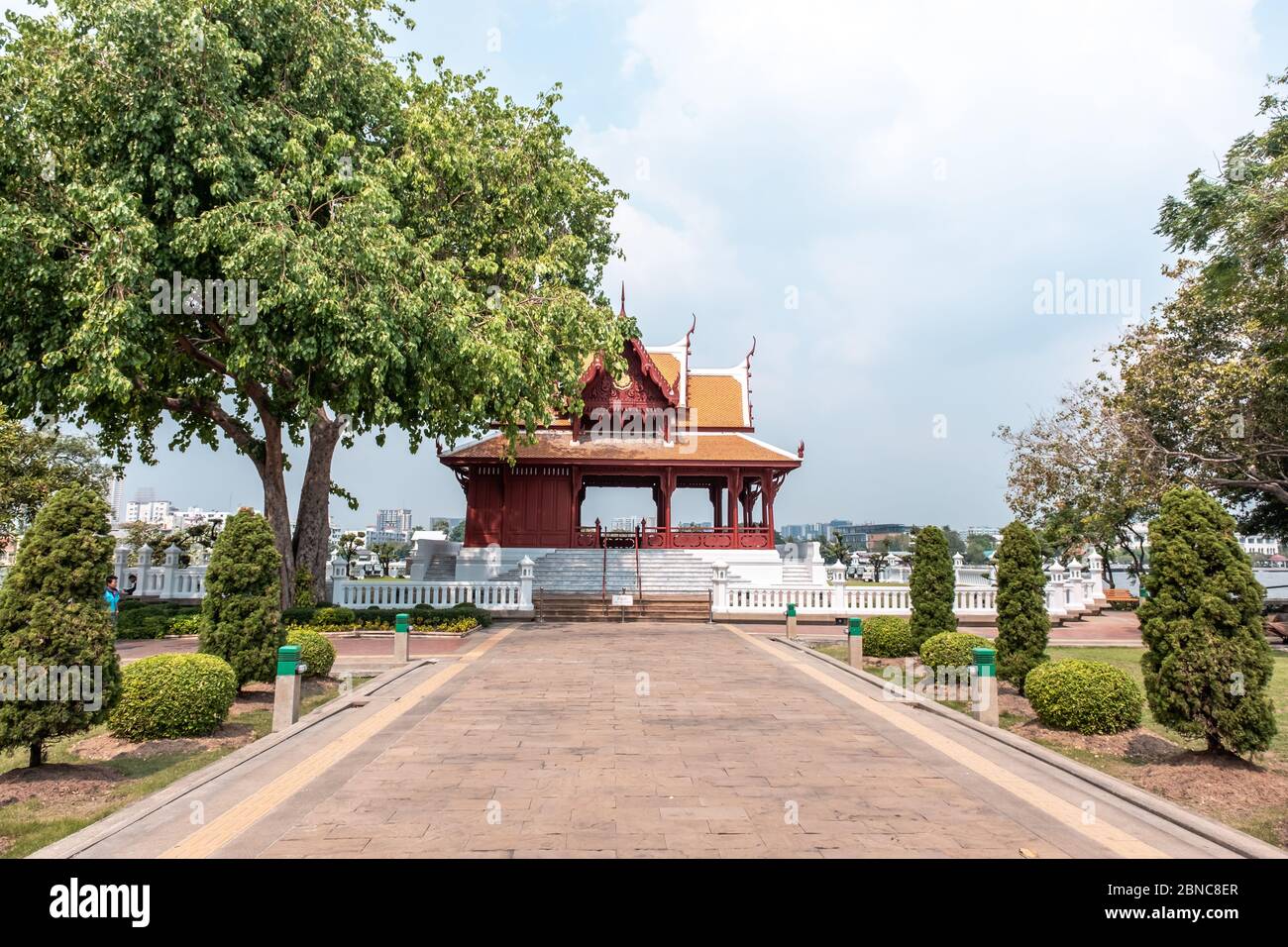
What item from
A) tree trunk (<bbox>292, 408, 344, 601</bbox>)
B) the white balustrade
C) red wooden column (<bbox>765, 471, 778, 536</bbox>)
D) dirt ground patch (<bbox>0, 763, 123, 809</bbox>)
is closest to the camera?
dirt ground patch (<bbox>0, 763, 123, 809</bbox>)

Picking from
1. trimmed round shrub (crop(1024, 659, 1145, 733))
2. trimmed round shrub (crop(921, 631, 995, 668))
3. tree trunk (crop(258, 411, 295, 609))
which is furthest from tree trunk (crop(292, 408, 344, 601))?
trimmed round shrub (crop(1024, 659, 1145, 733))

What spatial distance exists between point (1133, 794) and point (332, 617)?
17.1m

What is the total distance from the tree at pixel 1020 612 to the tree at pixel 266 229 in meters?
10.4

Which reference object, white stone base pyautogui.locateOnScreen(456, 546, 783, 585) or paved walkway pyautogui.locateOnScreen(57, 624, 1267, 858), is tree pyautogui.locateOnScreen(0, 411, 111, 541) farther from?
paved walkway pyautogui.locateOnScreen(57, 624, 1267, 858)

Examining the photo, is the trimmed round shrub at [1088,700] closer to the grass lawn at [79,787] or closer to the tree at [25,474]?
the grass lawn at [79,787]

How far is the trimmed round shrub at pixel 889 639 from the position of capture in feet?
44.0

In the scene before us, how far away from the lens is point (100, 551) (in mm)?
6633

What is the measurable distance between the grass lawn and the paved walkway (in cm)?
54

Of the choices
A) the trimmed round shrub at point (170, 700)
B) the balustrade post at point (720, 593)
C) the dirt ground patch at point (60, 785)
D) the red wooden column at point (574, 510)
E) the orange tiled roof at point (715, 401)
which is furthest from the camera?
the orange tiled roof at point (715, 401)

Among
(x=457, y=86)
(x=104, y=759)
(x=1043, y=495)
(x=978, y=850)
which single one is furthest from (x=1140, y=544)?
(x=104, y=759)

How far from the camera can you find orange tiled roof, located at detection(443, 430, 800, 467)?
1070 inches

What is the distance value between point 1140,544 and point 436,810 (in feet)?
145

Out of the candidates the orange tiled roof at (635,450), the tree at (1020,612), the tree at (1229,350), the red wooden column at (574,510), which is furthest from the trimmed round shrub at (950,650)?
the red wooden column at (574,510)
